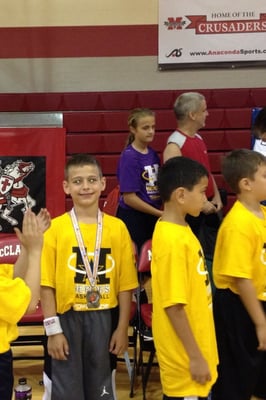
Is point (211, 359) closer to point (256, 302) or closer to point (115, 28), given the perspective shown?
point (256, 302)

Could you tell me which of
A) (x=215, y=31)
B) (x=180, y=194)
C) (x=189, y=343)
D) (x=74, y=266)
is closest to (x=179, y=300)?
(x=189, y=343)

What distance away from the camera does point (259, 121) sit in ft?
9.05

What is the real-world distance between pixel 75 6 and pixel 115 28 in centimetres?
65

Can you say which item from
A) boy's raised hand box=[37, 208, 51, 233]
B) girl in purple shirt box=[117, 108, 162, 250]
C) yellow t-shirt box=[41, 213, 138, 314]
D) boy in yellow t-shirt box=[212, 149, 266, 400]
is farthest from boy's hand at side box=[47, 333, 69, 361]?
girl in purple shirt box=[117, 108, 162, 250]

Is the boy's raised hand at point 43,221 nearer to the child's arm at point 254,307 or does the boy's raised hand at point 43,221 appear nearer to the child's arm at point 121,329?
the child's arm at point 121,329

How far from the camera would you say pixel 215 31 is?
21.8 ft

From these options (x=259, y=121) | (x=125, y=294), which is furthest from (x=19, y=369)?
(x=259, y=121)

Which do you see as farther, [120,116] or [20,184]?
[120,116]

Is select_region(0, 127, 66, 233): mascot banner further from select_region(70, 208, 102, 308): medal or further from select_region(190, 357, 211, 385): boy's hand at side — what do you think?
select_region(190, 357, 211, 385): boy's hand at side

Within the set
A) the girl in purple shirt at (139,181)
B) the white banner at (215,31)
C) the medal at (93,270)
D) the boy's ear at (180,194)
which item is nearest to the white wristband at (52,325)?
the medal at (93,270)

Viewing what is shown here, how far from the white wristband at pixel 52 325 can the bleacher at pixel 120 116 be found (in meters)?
3.95

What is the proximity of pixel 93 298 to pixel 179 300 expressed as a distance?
1.52 ft

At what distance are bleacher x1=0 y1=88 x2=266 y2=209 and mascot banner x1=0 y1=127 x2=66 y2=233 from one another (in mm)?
627

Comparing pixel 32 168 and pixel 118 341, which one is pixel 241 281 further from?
pixel 32 168
